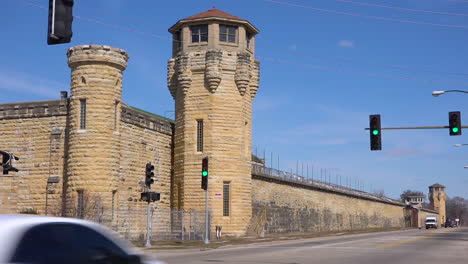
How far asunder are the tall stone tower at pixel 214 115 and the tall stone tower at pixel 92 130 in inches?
268

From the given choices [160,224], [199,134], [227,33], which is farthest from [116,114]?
[227,33]

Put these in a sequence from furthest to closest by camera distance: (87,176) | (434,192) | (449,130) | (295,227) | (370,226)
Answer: (434,192) < (370,226) < (295,227) < (87,176) < (449,130)

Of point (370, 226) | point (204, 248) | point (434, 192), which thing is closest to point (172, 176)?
point (204, 248)

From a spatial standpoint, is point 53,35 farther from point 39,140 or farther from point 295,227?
point 295,227

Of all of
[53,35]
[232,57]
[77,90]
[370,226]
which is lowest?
[370,226]

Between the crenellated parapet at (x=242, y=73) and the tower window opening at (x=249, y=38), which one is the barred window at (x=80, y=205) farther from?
the tower window opening at (x=249, y=38)

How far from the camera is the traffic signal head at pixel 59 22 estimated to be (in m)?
11.2

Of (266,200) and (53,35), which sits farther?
(266,200)

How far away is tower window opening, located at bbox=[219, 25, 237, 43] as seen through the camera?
139 feet

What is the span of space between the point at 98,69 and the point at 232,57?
1039 cm

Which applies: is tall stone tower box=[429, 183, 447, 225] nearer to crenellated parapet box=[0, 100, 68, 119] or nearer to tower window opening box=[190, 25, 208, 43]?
tower window opening box=[190, 25, 208, 43]

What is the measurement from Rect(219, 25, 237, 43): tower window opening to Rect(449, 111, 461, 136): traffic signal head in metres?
18.9

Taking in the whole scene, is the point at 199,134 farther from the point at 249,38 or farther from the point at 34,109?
the point at 34,109

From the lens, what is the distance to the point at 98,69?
35.5m
